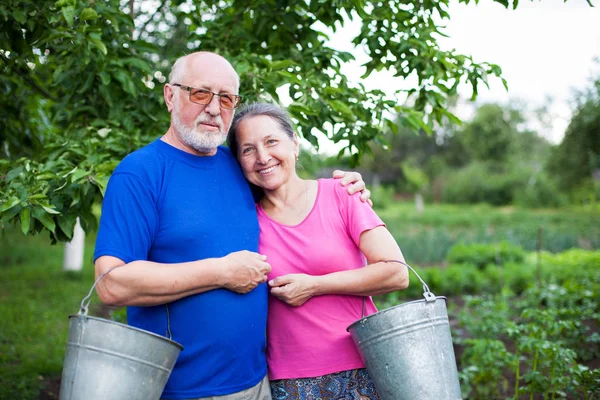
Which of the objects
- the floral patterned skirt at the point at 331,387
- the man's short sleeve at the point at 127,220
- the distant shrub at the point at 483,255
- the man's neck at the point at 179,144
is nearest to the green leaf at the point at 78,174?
the man's neck at the point at 179,144

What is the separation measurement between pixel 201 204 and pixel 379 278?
0.68 metres

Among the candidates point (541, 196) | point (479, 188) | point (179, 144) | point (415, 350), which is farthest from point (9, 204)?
point (479, 188)

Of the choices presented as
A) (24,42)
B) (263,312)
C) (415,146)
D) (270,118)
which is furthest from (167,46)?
(415,146)

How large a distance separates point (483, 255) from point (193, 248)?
8.39 metres

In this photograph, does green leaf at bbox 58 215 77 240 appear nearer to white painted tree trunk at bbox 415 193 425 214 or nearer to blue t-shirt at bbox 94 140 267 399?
blue t-shirt at bbox 94 140 267 399

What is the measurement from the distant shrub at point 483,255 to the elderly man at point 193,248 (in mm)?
7924

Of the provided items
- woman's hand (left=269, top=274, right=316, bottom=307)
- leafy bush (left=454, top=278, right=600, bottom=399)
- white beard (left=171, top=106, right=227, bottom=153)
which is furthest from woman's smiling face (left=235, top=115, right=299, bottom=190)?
leafy bush (left=454, top=278, right=600, bottom=399)

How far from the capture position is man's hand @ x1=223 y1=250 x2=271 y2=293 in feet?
6.18

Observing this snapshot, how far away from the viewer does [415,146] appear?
3781 cm

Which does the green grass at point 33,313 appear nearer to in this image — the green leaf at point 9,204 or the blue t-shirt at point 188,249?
the green leaf at point 9,204

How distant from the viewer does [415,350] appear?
74.3 inches

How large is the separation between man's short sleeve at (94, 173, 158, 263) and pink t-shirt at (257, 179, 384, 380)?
483 millimetres

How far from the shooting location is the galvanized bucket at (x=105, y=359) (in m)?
1.64

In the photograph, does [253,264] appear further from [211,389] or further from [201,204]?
[211,389]
